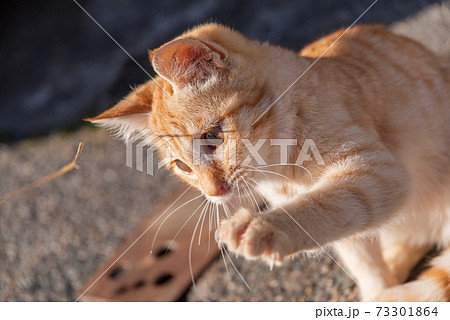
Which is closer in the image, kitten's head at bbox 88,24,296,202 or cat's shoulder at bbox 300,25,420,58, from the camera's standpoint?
kitten's head at bbox 88,24,296,202

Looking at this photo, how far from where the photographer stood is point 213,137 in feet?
3.61

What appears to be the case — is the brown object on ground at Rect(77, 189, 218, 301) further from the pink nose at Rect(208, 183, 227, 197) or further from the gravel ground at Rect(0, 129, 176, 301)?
the pink nose at Rect(208, 183, 227, 197)

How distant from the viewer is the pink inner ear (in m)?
0.98

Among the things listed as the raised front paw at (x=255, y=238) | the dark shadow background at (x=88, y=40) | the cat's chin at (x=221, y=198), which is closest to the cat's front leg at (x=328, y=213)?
the raised front paw at (x=255, y=238)

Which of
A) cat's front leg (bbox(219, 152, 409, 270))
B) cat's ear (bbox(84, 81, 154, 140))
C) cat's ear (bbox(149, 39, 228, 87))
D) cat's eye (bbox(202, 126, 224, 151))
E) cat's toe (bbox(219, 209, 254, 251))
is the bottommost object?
cat's front leg (bbox(219, 152, 409, 270))

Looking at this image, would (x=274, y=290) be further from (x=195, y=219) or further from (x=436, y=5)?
(x=436, y=5)

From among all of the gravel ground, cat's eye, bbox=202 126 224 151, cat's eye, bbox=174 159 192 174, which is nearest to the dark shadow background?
the gravel ground

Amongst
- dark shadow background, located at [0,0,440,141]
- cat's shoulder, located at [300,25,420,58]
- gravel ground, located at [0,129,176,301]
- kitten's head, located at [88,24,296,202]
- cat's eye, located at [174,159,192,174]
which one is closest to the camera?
kitten's head, located at [88,24,296,202]

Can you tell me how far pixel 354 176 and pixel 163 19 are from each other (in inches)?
66.3

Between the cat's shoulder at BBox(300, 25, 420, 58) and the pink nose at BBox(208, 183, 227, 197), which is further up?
the cat's shoulder at BBox(300, 25, 420, 58)

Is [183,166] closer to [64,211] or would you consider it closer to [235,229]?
[235,229]

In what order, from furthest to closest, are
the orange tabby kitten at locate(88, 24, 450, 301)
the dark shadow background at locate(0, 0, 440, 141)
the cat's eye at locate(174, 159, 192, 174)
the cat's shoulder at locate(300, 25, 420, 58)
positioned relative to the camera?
the dark shadow background at locate(0, 0, 440, 141) < the cat's shoulder at locate(300, 25, 420, 58) < the cat's eye at locate(174, 159, 192, 174) < the orange tabby kitten at locate(88, 24, 450, 301)

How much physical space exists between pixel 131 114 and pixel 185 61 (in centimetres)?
29

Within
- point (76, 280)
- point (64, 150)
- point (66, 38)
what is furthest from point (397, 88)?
point (66, 38)
